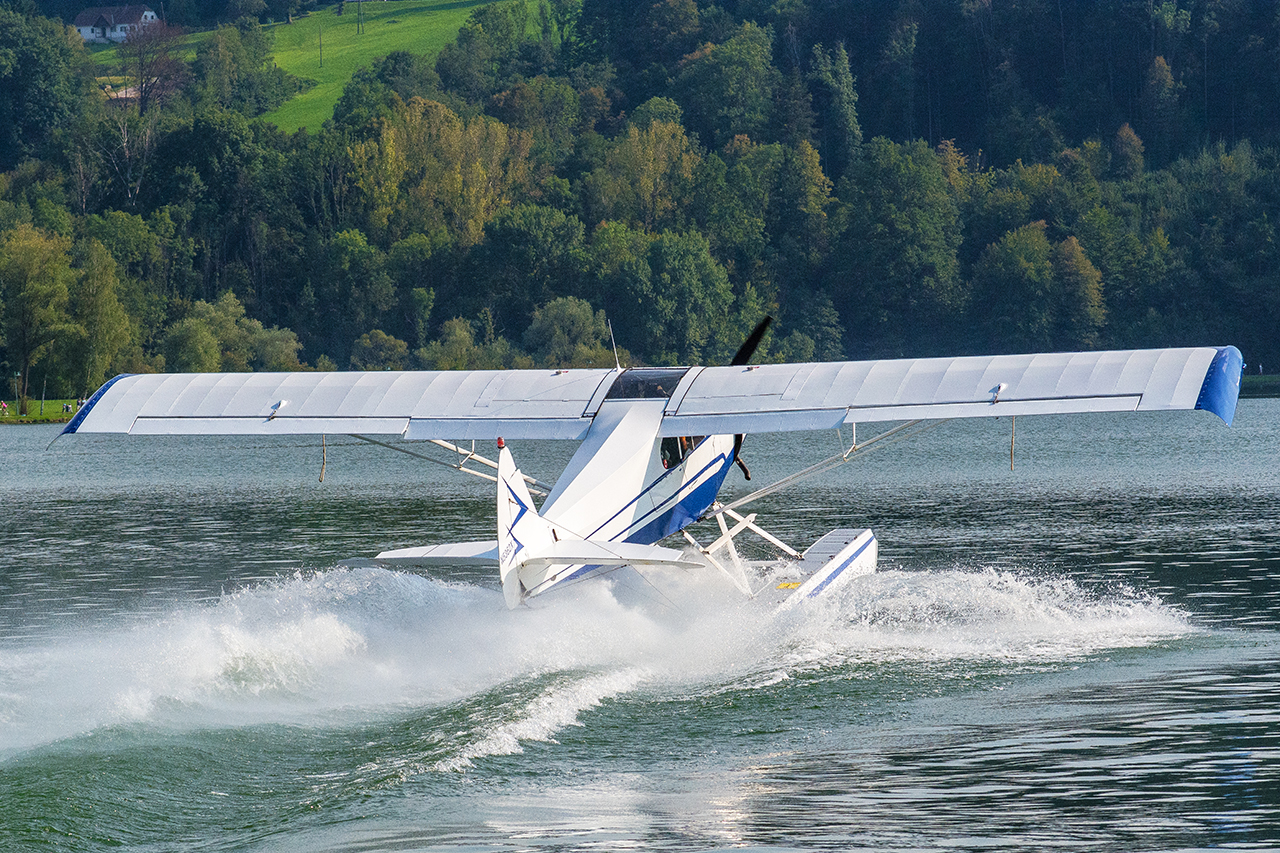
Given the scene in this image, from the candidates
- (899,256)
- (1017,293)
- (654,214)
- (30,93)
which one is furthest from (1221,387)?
(30,93)

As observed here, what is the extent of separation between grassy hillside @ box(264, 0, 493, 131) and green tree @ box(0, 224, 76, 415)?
51937 mm

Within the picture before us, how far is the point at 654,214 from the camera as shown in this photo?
8788 cm

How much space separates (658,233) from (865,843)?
81997 mm

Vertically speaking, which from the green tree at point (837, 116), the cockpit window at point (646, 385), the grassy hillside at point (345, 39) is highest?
the grassy hillside at point (345, 39)

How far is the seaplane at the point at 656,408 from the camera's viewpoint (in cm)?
1048

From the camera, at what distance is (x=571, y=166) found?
299 ft

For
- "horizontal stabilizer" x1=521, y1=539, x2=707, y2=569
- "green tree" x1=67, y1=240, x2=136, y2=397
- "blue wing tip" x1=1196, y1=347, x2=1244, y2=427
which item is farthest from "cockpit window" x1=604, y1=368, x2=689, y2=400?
"green tree" x1=67, y1=240, x2=136, y2=397

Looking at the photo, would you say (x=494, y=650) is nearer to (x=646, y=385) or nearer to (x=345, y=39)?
(x=646, y=385)

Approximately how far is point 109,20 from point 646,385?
482ft

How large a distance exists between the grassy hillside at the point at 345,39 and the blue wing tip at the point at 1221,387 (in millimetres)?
103605

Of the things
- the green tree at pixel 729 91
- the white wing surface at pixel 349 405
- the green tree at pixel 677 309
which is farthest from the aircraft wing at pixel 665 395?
the green tree at pixel 729 91

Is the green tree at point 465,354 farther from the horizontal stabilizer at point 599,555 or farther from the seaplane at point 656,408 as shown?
the horizontal stabilizer at point 599,555

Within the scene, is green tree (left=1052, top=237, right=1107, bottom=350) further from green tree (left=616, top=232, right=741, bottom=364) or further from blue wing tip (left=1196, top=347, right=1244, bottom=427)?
blue wing tip (left=1196, top=347, right=1244, bottom=427)

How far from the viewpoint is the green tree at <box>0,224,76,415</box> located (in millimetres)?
56938
